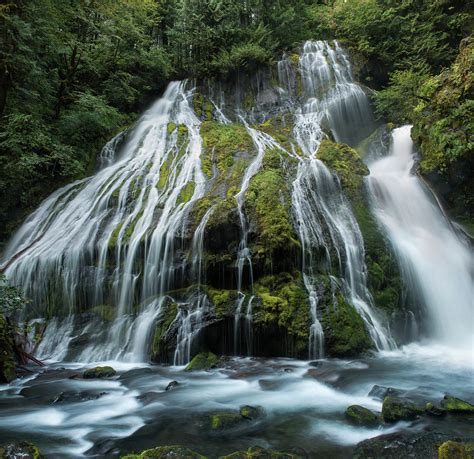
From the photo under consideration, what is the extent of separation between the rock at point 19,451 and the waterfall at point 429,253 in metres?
8.30

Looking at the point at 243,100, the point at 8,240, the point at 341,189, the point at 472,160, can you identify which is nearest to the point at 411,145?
the point at 472,160

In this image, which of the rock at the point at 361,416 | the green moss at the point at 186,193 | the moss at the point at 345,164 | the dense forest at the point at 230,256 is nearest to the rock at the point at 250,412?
the dense forest at the point at 230,256

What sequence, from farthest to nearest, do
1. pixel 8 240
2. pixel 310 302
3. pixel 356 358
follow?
pixel 8 240, pixel 310 302, pixel 356 358

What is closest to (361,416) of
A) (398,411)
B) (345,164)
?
(398,411)

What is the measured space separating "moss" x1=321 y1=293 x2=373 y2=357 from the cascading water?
11.8 feet

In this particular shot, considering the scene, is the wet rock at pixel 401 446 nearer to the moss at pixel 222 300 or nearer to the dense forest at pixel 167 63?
the moss at pixel 222 300

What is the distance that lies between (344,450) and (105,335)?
610 cm

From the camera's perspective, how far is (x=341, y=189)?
11.1 meters

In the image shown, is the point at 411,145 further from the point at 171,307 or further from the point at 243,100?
the point at 171,307

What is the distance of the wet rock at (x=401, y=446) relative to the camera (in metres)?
3.74

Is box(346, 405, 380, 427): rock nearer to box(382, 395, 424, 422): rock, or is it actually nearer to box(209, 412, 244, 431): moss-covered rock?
box(382, 395, 424, 422): rock

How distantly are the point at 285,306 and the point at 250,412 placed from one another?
124 inches

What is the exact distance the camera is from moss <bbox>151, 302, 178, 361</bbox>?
306 inches

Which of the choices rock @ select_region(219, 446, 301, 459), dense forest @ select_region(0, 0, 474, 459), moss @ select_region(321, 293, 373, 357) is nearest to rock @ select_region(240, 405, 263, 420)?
dense forest @ select_region(0, 0, 474, 459)
